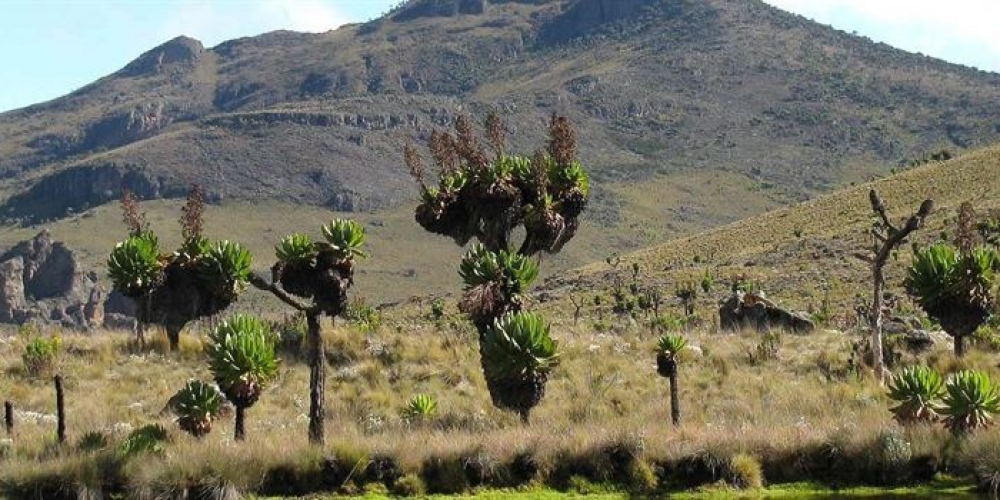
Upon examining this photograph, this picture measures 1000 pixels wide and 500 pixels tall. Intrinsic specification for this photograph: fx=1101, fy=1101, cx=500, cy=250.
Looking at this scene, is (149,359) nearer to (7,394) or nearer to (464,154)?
(7,394)

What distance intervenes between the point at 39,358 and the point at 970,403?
78.5 feet

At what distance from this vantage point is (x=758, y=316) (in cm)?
3725

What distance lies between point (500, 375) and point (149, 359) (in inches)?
528

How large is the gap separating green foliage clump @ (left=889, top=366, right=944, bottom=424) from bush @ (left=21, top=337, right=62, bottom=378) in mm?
22214

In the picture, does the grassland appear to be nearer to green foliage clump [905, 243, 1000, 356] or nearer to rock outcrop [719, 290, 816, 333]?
green foliage clump [905, 243, 1000, 356]

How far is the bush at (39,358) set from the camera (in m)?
30.5

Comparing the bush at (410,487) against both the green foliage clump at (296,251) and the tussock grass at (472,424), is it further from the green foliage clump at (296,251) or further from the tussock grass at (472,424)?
the green foliage clump at (296,251)

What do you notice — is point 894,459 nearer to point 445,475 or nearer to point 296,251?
point 445,475

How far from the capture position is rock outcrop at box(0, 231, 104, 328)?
120 m

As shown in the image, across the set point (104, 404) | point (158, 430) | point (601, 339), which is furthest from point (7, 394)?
point (601, 339)

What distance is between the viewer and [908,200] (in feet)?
261

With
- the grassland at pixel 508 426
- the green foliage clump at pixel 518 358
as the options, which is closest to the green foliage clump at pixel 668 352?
the grassland at pixel 508 426

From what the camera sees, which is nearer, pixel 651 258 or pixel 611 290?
pixel 611 290

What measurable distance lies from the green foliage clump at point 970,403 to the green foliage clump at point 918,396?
22.4 inches
